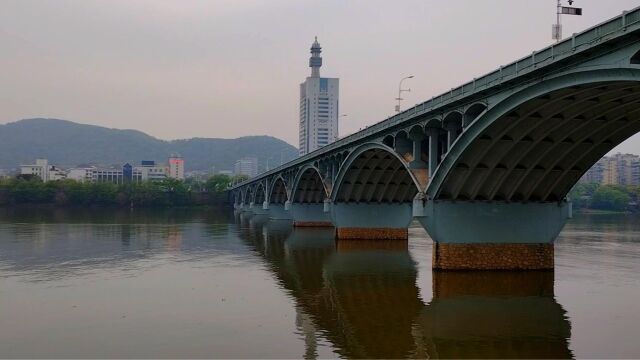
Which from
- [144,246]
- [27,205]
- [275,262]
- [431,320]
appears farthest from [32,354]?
[27,205]

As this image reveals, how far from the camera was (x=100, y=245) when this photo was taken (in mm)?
54094

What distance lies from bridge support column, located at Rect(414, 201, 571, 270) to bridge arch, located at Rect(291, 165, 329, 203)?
46201mm

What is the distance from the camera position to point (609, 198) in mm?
174625

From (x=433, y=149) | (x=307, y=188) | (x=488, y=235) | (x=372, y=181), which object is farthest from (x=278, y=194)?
(x=488, y=235)

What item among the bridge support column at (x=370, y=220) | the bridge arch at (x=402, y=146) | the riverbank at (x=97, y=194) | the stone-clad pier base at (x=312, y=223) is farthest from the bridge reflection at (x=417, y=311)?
the riverbank at (x=97, y=194)

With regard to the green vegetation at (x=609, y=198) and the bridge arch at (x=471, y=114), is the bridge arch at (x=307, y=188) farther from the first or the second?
the green vegetation at (x=609, y=198)

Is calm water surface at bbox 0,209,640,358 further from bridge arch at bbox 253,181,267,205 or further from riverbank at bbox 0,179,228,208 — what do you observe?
riverbank at bbox 0,179,228,208

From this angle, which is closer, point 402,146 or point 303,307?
point 303,307

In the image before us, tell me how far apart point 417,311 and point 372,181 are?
122 feet

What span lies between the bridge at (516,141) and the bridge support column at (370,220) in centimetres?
1038

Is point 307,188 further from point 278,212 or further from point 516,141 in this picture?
point 516,141

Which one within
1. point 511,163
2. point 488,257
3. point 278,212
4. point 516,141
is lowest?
point 488,257

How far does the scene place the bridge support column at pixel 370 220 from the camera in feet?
211

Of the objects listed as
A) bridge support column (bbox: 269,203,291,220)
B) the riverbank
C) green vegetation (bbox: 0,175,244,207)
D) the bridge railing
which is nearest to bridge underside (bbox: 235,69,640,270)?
the bridge railing
